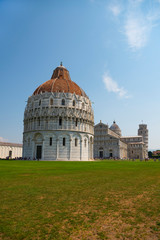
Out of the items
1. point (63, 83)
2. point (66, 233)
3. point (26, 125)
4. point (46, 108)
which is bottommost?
point (66, 233)

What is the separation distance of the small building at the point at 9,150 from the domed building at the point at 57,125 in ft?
98.5

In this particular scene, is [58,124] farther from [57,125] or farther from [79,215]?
[79,215]

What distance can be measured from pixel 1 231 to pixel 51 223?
135cm

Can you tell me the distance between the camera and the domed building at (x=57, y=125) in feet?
174

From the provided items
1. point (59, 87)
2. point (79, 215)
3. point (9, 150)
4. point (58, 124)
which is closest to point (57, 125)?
point (58, 124)

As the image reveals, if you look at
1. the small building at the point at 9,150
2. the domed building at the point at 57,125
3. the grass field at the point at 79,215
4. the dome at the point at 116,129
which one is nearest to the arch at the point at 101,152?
the domed building at the point at 57,125

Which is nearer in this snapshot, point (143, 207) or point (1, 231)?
point (1, 231)

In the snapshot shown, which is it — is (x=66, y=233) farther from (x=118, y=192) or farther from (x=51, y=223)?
(x=118, y=192)

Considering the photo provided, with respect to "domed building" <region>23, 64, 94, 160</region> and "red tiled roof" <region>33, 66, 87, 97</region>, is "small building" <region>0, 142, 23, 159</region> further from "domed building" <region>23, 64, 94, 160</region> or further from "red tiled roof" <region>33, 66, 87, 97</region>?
"red tiled roof" <region>33, 66, 87, 97</region>

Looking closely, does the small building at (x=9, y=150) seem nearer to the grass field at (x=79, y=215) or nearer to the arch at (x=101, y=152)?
the arch at (x=101, y=152)

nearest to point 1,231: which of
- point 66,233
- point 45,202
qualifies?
point 66,233

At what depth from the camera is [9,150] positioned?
286 ft

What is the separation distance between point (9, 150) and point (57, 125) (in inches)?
1742

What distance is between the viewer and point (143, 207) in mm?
7125
